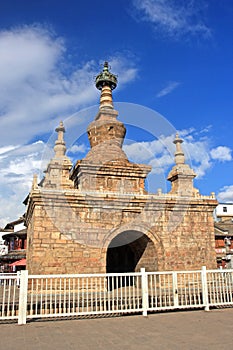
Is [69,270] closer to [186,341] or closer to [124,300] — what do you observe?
[124,300]

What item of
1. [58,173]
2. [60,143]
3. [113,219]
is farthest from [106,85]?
[113,219]

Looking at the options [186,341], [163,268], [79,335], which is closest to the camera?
[186,341]

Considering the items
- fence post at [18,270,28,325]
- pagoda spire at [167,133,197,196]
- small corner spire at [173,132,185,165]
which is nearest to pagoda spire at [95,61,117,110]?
small corner spire at [173,132,185,165]

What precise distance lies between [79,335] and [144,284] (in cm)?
277

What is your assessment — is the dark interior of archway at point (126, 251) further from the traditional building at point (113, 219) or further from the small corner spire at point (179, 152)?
the small corner spire at point (179, 152)

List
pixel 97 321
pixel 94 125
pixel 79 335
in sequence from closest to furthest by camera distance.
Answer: pixel 79 335, pixel 97 321, pixel 94 125

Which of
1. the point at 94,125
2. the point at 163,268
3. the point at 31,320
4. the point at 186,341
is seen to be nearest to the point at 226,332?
the point at 186,341

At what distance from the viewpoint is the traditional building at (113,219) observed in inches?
521

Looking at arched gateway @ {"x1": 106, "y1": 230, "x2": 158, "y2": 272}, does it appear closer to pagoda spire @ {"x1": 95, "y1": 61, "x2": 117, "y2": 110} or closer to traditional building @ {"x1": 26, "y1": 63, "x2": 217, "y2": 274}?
traditional building @ {"x1": 26, "y1": 63, "x2": 217, "y2": 274}

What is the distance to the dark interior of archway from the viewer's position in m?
15.3

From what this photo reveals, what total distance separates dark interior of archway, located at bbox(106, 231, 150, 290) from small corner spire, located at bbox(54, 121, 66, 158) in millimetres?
5270

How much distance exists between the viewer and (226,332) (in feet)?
21.5

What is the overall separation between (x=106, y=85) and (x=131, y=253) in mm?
10573

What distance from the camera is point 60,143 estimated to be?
57.0ft
